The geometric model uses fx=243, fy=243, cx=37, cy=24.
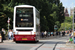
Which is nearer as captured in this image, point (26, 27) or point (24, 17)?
point (26, 27)

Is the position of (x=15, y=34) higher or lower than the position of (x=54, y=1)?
lower

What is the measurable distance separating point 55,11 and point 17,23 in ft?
197

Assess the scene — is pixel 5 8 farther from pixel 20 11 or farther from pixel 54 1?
pixel 54 1

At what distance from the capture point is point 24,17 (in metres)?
25.9

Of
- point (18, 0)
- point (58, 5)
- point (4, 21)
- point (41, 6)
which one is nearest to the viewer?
point (4, 21)

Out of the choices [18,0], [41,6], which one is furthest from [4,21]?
[41,6]

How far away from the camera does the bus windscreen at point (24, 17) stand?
2564 centimetres

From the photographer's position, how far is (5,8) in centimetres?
4541

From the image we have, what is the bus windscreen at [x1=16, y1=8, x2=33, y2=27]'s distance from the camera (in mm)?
25641

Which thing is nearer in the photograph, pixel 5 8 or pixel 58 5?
pixel 5 8

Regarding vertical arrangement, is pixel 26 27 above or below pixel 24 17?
below

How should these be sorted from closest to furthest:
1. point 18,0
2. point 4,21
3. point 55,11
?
1. point 4,21
2. point 18,0
3. point 55,11

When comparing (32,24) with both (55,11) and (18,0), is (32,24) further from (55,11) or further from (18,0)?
(55,11)

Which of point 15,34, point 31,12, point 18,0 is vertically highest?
point 18,0
